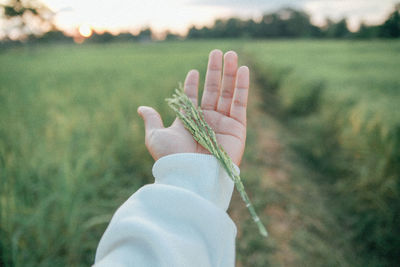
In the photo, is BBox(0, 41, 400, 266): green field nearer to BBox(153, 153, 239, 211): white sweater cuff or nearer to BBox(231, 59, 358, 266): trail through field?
BBox(231, 59, 358, 266): trail through field

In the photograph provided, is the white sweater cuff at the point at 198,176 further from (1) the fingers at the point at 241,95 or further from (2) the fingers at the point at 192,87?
(2) the fingers at the point at 192,87

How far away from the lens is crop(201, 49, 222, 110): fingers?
5.02 ft

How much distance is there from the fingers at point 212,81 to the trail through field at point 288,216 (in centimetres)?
156

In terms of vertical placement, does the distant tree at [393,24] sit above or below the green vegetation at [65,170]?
above

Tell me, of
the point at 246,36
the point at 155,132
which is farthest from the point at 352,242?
the point at 246,36

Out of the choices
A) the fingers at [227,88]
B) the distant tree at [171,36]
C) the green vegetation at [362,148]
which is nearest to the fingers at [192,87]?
the fingers at [227,88]

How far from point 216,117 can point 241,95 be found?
214mm

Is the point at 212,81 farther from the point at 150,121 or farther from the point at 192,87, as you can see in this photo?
the point at 150,121

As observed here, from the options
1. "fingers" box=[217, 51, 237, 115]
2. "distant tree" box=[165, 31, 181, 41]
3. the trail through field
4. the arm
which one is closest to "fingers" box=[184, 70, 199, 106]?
"fingers" box=[217, 51, 237, 115]

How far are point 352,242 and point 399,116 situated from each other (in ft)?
5.34

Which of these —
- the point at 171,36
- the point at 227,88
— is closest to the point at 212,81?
the point at 227,88

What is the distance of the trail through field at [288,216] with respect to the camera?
2268 mm

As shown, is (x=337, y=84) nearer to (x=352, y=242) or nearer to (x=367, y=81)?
(x=367, y=81)

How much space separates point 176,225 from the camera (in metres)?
0.84
